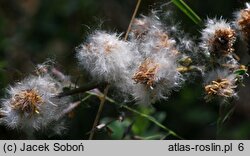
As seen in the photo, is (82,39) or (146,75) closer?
(146,75)

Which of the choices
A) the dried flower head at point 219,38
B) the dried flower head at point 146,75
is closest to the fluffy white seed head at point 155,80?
the dried flower head at point 146,75

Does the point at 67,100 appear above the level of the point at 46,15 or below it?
below

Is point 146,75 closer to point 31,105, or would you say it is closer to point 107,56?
point 107,56

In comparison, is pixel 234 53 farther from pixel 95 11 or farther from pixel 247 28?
pixel 95 11

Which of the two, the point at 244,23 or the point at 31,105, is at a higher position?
the point at 244,23

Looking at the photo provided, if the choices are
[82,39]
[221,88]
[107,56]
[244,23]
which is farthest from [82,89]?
[82,39]

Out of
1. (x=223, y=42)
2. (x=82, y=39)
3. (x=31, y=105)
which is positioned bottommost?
(x=31, y=105)

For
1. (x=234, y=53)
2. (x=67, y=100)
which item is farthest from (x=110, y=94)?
(x=234, y=53)
